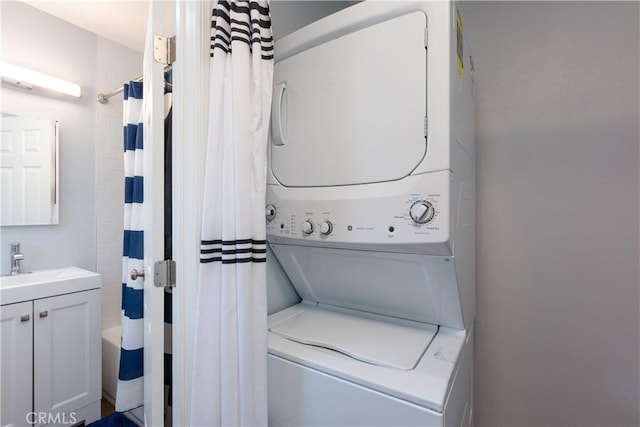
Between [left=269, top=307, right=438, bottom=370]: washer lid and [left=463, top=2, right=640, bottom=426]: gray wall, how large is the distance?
75cm

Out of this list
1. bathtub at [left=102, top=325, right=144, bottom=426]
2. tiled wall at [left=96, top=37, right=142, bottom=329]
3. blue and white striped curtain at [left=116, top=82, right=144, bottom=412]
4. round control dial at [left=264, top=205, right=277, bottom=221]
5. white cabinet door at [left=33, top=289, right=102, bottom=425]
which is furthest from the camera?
tiled wall at [left=96, top=37, right=142, bottom=329]

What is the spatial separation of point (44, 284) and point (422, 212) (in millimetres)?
2508

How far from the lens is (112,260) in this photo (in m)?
2.81

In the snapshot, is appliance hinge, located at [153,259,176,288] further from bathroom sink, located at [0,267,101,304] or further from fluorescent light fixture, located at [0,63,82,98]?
fluorescent light fixture, located at [0,63,82,98]

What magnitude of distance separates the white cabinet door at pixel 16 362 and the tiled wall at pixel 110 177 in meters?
0.80

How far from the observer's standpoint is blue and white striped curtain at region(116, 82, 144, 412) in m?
1.73

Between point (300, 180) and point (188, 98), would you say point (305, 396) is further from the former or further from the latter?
point (188, 98)

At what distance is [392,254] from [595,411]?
144 cm

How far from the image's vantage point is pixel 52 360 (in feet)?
6.68

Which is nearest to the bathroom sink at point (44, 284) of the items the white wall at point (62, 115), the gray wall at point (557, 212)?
the white wall at point (62, 115)

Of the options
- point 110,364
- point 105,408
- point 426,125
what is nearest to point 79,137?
point 110,364

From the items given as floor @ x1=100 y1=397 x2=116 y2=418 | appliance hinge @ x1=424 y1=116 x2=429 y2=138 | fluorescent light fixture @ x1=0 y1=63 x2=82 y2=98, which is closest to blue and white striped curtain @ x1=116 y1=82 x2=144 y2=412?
fluorescent light fixture @ x1=0 y1=63 x2=82 y2=98

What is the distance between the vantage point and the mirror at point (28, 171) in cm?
227

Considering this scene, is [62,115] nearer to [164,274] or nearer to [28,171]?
[28,171]
